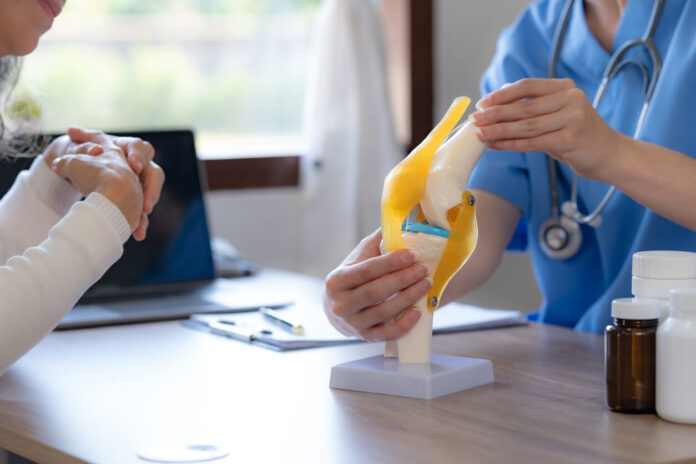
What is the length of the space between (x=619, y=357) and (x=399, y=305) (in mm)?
232

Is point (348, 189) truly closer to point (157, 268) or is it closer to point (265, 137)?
point (265, 137)

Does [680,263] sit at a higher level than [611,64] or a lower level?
lower

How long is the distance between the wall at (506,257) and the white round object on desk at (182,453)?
181cm

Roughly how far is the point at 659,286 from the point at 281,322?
0.59m

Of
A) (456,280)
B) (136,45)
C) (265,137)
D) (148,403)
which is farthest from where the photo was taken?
(265,137)

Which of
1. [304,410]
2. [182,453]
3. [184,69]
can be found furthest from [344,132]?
[182,453]

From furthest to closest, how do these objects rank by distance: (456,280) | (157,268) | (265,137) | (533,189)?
(265,137)
(157,268)
(533,189)
(456,280)

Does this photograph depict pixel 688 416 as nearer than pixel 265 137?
Yes

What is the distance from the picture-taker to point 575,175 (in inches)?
53.6

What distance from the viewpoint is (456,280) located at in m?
1.30

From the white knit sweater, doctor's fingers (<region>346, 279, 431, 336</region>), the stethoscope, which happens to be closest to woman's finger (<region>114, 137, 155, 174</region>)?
the white knit sweater

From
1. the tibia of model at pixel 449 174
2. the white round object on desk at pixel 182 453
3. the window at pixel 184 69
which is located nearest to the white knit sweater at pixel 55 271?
the white round object on desk at pixel 182 453

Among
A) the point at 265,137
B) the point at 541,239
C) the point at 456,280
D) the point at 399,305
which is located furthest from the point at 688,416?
the point at 265,137

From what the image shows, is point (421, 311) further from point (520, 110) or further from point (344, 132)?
point (344, 132)
